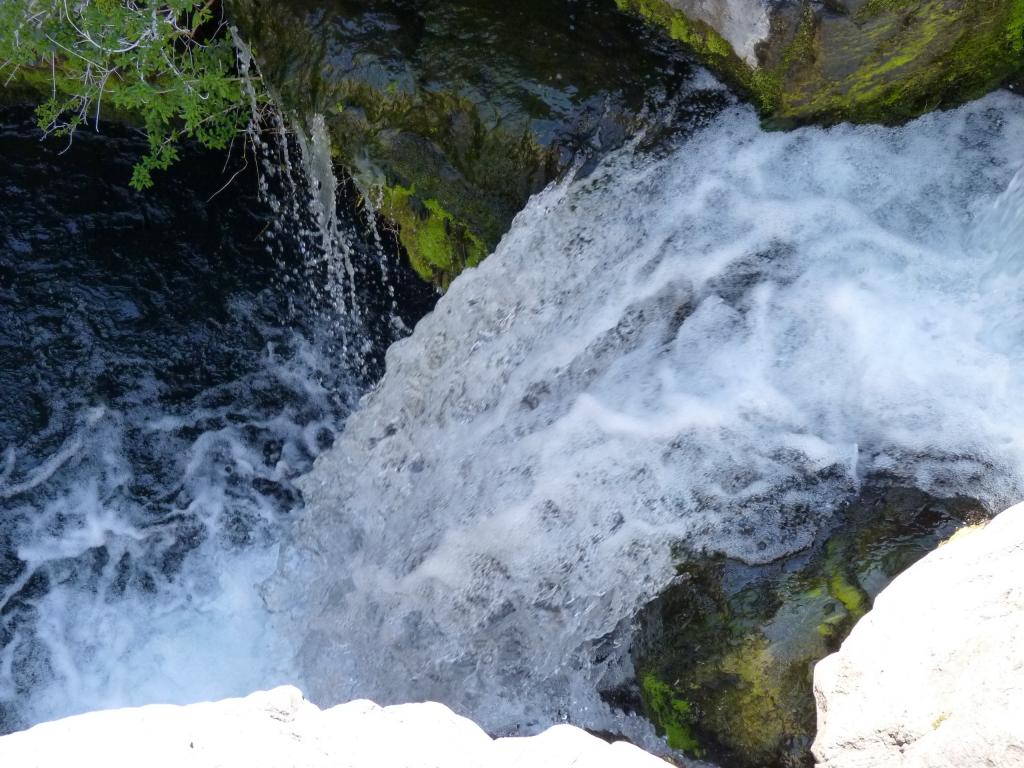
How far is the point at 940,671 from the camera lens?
7.41ft

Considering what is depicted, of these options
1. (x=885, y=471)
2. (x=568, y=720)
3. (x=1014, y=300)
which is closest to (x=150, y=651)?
(x=568, y=720)

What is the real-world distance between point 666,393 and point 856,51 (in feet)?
5.60

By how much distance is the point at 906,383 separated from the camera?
369 centimetres

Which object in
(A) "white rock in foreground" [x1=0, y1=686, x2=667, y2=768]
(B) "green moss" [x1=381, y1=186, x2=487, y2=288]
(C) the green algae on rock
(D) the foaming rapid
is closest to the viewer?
(A) "white rock in foreground" [x1=0, y1=686, x2=667, y2=768]

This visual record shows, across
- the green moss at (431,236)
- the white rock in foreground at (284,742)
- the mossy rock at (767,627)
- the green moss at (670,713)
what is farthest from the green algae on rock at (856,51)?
the white rock in foreground at (284,742)

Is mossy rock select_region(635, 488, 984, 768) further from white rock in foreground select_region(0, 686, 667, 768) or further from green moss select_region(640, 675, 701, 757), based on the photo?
white rock in foreground select_region(0, 686, 667, 768)

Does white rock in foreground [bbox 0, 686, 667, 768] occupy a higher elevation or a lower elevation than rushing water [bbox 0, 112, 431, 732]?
higher

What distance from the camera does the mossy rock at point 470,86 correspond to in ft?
14.0

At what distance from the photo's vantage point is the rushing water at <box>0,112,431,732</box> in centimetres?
468

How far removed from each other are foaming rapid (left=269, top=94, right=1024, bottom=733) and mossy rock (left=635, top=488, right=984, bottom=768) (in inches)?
3.5

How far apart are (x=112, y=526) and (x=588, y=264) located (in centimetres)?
299

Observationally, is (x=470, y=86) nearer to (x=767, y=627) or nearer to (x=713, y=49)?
(x=713, y=49)

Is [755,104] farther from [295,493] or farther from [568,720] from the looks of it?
[295,493]

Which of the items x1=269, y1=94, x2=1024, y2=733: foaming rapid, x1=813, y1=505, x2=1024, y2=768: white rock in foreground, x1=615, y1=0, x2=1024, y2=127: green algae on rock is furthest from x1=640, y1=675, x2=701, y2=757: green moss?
x1=615, y1=0, x2=1024, y2=127: green algae on rock
